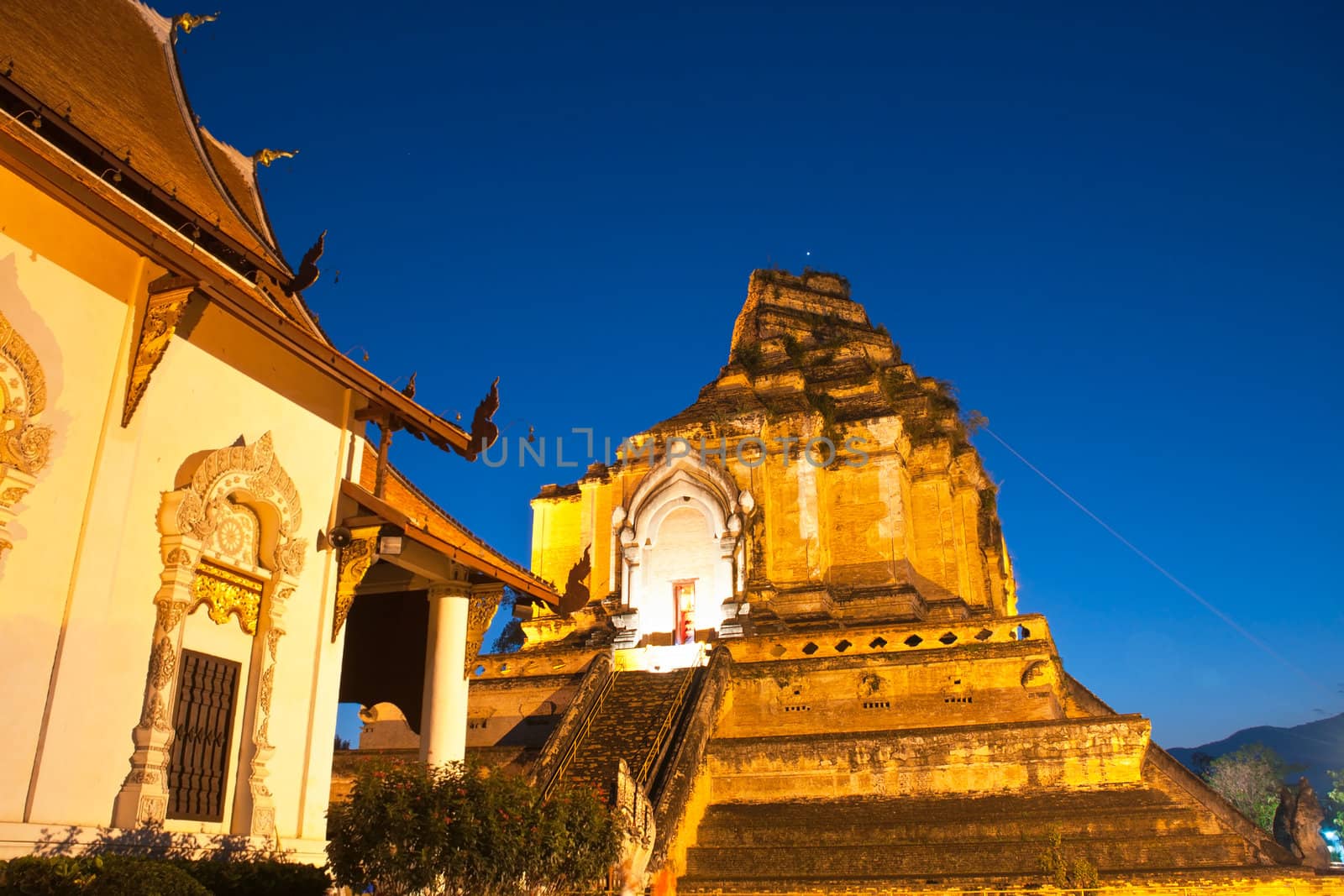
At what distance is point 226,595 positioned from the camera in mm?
9641

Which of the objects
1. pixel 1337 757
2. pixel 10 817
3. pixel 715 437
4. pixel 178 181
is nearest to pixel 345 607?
pixel 10 817

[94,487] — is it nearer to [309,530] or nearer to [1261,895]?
[309,530]

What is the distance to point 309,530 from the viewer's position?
10492 millimetres

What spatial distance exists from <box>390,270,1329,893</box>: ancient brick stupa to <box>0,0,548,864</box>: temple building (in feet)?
10.2

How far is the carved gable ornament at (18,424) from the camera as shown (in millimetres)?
7648

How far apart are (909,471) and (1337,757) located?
191 m

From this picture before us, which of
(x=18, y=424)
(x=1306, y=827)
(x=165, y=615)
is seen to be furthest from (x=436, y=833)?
(x=1306, y=827)

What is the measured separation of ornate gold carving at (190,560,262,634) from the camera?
369 inches

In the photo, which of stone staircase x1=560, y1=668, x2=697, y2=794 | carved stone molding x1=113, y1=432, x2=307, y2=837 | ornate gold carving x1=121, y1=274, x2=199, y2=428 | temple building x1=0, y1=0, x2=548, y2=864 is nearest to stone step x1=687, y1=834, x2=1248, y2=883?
stone staircase x1=560, y1=668, x2=697, y2=794

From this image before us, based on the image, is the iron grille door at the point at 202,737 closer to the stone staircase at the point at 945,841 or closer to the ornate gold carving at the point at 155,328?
the ornate gold carving at the point at 155,328

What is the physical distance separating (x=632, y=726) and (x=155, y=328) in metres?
11.9

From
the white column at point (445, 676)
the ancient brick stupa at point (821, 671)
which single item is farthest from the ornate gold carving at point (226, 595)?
the ancient brick stupa at point (821, 671)

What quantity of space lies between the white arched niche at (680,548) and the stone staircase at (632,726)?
13.1 ft

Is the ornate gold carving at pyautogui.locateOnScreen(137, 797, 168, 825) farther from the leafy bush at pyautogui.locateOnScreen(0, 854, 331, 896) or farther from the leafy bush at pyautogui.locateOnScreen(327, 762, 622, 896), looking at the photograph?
the leafy bush at pyautogui.locateOnScreen(327, 762, 622, 896)
